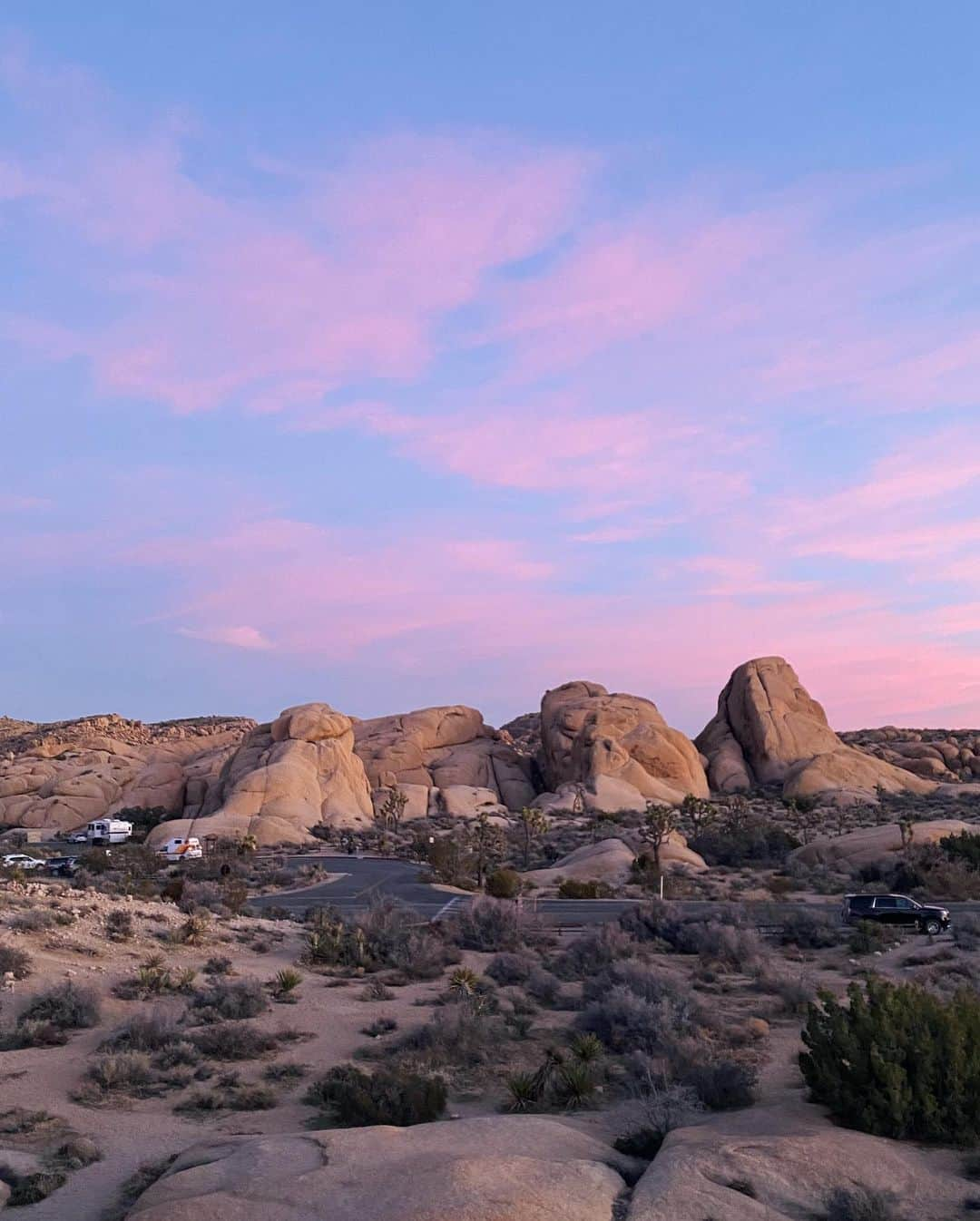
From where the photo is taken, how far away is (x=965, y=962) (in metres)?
23.4

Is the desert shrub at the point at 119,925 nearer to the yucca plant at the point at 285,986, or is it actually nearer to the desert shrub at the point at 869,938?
the yucca plant at the point at 285,986

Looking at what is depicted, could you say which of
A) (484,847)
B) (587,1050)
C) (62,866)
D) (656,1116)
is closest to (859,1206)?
(656,1116)

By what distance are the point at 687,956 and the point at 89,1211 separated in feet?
58.6

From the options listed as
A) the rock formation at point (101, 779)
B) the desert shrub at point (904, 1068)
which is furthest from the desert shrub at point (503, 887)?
the rock formation at point (101, 779)

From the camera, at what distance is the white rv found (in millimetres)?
69062

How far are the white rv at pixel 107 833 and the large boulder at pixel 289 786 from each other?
17.4 feet

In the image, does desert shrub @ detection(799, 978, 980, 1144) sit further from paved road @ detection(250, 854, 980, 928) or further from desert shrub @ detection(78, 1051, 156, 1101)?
paved road @ detection(250, 854, 980, 928)

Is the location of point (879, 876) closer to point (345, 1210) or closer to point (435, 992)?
point (435, 992)

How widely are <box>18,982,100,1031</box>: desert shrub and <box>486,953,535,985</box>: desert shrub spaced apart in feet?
26.8

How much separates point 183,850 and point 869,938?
38602mm

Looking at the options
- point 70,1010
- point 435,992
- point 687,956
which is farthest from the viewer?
point 687,956

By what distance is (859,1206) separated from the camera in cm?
945

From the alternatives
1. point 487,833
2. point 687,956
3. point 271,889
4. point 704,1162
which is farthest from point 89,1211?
point 487,833

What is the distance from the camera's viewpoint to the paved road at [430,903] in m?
32.8
